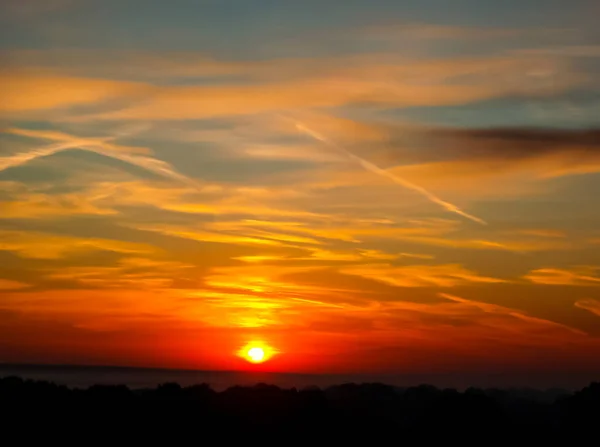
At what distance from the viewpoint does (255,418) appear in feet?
290

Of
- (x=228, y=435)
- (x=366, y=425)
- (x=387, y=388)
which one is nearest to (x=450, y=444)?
(x=366, y=425)

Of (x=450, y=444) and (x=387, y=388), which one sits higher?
(x=387, y=388)

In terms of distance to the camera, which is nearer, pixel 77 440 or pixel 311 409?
pixel 77 440

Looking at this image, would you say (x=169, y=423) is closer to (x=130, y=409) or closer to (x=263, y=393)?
(x=130, y=409)

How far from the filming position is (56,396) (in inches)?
3162

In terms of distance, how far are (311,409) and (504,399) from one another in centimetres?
6442

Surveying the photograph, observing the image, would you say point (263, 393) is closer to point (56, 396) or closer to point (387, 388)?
point (56, 396)

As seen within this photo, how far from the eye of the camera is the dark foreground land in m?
74.8

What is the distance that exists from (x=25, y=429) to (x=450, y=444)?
136ft

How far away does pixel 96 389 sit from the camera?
85188mm

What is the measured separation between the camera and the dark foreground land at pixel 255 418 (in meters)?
74.8

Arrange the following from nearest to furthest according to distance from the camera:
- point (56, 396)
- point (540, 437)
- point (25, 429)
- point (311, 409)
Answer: point (25, 429) < point (56, 396) < point (311, 409) < point (540, 437)

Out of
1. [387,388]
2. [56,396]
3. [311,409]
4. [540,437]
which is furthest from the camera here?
[387,388]

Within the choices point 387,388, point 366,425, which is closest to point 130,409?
point 366,425
